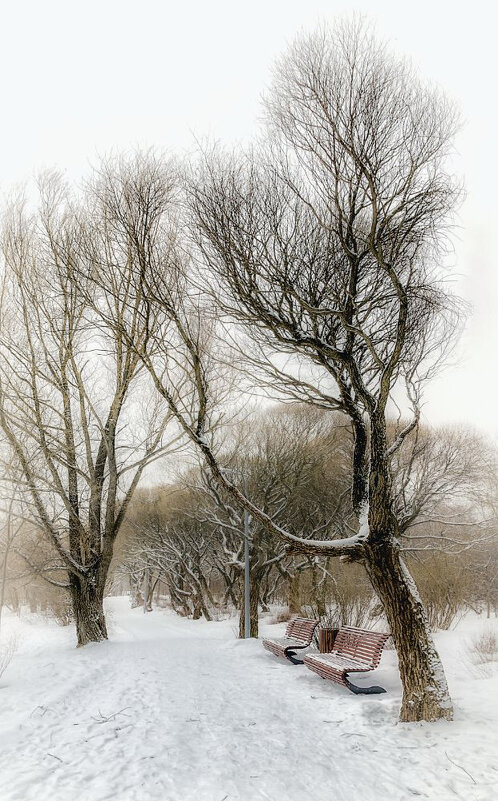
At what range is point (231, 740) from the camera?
16.4 ft

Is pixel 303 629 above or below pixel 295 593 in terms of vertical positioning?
above

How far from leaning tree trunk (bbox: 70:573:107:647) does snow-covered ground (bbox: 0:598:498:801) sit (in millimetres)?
3397

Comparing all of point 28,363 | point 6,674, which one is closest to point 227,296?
point 28,363

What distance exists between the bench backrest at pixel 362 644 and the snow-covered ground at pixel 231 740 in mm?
548

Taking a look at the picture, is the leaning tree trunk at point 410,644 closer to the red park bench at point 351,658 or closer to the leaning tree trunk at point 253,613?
the red park bench at point 351,658

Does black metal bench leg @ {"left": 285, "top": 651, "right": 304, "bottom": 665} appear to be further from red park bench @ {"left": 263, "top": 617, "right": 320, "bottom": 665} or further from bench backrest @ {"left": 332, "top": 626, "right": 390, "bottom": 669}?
bench backrest @ {"left": 332, "top": 626, "right": 390, "bottom": 669}

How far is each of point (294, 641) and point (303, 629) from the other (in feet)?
1.04

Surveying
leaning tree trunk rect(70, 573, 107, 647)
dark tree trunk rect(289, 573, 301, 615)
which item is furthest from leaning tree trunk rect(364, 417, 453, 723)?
dark tree trunk rect(289, 573, 301, 615)

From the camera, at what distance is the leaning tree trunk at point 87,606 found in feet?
39.9

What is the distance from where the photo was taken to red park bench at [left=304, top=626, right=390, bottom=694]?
7098mm

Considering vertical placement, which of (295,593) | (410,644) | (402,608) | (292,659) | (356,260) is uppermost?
(356,260)

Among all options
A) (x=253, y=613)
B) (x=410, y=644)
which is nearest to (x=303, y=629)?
(x=410, y=644)

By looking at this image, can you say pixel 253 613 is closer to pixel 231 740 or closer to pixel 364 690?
pixel 364 690

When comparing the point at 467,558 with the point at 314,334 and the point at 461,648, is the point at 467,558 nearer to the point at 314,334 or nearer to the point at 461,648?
the point at 461,648
